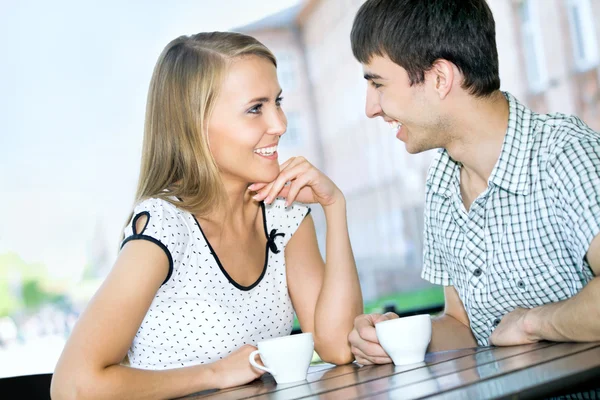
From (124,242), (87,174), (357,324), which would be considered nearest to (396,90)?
(357,324)

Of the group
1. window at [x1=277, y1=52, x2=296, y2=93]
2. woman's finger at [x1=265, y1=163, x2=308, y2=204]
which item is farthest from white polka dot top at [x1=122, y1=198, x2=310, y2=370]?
window at [x1=277, y1=52, x2=296, y2=93]

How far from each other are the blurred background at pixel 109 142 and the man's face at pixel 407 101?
3.41 meters

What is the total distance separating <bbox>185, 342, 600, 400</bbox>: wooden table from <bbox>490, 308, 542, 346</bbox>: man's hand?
0.9 inches

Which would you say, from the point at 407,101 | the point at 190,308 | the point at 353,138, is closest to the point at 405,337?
the point at 190,308

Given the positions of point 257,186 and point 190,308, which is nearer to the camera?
point 190,308

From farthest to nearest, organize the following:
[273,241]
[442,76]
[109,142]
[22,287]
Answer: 1. [109,142]
2. [22,287]
3. [273,241]
4. [442,76]

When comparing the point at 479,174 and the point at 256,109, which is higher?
the point at 256,109

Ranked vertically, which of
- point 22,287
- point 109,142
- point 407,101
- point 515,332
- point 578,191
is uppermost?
point 109,142

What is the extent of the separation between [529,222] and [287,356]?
0.64 m

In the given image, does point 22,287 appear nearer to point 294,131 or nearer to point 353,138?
point 294,131

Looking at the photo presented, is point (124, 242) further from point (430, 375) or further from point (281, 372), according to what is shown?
point (430, 375)

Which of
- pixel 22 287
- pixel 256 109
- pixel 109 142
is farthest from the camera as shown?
pixel 109 142

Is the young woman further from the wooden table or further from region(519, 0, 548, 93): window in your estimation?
region(519, 0, 548, 93): window

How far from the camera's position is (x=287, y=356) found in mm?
1402
